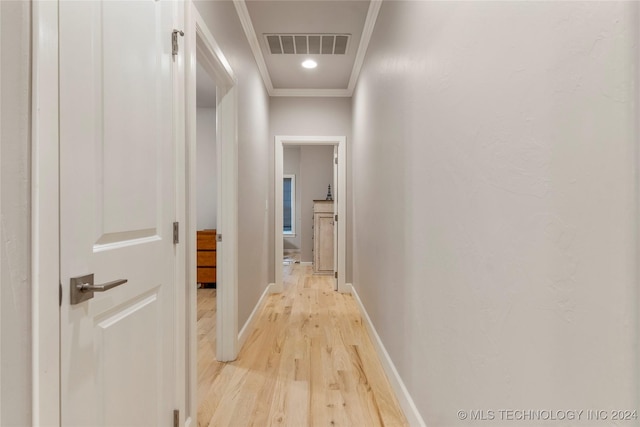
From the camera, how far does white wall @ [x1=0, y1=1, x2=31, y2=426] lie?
64 centimetres

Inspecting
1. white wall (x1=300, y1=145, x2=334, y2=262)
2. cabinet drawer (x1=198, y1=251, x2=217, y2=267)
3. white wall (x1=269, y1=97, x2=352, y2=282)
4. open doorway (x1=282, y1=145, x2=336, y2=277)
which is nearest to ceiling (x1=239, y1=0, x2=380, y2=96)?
white wall (x1=269, y1=97, x2=352, y2=282)

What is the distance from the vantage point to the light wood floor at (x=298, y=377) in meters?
1.65

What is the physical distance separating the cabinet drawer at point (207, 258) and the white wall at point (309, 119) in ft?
2.92

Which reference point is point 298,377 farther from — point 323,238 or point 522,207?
point 323,238

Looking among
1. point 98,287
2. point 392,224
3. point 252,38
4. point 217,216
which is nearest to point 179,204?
point 98,287

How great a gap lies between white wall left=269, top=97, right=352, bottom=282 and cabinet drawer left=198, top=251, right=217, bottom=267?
889 millimetres

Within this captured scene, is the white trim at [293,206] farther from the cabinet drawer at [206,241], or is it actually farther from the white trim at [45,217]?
the white trim at [45,217]

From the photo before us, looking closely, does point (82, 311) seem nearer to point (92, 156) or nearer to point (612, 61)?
point (92, 156)

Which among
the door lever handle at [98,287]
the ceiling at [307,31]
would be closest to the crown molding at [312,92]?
the ceiling at [307,31]

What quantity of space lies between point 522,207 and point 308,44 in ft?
9.20

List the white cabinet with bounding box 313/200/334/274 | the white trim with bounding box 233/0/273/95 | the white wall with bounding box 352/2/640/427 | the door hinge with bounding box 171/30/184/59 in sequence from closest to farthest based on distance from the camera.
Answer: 1. the white wall with bounding box 352/2/640/427
2. the door hinge with bounding box 171/30/184/59
3. the white trim with bounding box 233/0/273/95
4. the white cabinet with bounding box 313/200/334/274

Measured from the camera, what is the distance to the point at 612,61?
535mm

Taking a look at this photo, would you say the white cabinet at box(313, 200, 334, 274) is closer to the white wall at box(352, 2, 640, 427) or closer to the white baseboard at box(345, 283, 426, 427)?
the white baseboard at box(345, 283, 426, 427)

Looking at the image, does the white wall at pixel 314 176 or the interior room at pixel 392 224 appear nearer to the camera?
the interior room at pixel 392 224
